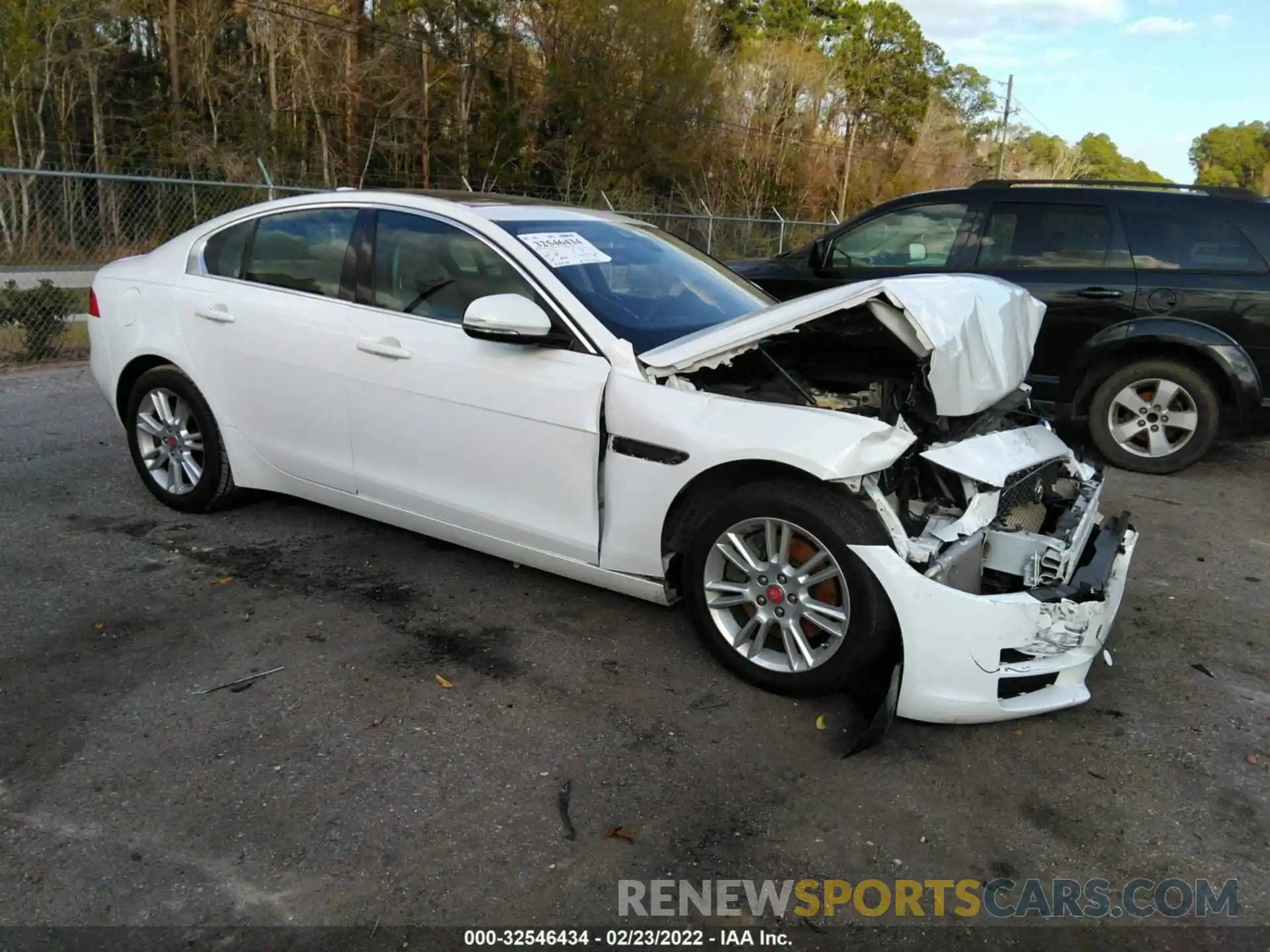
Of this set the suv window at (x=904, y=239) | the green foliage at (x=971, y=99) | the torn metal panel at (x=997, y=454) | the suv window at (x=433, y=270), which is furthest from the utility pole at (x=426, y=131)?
the green foliage at (x=971, y=99)

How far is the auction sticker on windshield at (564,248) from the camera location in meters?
3.88

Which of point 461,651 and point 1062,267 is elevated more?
point 1062,267

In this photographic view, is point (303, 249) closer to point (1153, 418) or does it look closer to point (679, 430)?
point (679, 430)

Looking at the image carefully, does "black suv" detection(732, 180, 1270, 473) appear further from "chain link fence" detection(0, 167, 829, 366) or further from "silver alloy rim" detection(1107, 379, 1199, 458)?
"chain link fence" detection(0, 167, 829, 366)

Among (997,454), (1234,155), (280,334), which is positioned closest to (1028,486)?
(997,454)

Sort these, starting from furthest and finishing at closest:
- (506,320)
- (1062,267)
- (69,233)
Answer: (69,233)
(1062,267)
(506,320)

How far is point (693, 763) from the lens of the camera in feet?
9.88

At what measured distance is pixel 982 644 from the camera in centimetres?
301

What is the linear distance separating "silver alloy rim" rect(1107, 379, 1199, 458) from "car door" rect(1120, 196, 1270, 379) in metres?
0.48

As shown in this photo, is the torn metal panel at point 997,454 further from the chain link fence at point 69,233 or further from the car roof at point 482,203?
the chain link fence at point 69,233

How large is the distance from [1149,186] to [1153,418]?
1.63m

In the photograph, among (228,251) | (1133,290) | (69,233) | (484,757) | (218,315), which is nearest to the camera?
(484,757)

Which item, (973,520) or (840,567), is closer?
(840,567)

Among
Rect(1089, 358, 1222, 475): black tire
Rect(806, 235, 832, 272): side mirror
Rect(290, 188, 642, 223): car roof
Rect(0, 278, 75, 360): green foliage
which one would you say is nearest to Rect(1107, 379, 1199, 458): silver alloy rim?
Rect(1089, 358, 1222, 475): black tire
